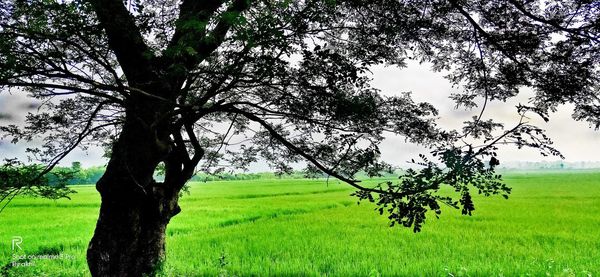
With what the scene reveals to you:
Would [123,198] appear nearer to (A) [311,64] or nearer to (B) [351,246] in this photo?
(A) [311,64]

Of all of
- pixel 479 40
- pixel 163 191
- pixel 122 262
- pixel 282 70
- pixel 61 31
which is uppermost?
pixel 479 40

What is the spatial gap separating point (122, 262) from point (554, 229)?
14.0 m

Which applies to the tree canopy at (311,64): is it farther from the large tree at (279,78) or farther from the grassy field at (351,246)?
the grassy field at (351,246)

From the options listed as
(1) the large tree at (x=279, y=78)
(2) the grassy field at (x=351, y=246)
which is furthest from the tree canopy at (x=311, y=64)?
(2) the grassy field at (x=351, y=246)

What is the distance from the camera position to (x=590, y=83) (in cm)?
474

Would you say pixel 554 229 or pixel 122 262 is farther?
pixel 554 229

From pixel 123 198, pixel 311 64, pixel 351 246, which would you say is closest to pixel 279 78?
pixel 311 64

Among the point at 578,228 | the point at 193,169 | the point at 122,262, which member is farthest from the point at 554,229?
the point at 122,262

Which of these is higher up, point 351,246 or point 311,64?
point 311,64

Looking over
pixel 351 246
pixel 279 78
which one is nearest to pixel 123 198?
pixel 279 78

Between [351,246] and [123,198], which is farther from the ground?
[123,198]

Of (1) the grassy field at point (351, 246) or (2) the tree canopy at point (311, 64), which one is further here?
(1) the grassy field at point (351, 246)

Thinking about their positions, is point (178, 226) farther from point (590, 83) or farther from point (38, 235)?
point (590, 83)

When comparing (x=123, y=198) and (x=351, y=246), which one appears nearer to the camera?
(x=123, y=198)
